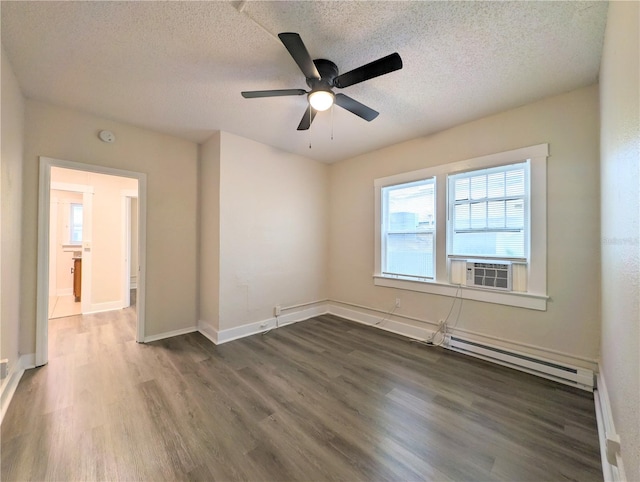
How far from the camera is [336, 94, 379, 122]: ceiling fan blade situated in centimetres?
213

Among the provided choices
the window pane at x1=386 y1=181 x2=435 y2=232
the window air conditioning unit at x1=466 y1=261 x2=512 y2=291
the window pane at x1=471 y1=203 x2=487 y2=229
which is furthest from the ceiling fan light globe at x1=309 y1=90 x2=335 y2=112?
the window air conditioning unit at x1=466 y1=261 x2=512 y2=291

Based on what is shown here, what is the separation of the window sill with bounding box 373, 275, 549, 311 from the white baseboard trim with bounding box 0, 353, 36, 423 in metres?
3.89

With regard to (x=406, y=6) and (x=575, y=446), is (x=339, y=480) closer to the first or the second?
(x=575, y=446)

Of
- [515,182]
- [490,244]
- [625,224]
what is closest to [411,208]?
[490,244]

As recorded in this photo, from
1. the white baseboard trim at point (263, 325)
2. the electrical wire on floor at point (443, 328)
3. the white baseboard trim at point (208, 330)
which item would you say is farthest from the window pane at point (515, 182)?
the white baseboard trim at point (208, 330)

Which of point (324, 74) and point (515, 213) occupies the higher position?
point (324, 74)

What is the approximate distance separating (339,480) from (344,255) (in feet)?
10.8

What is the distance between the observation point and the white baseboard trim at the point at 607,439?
4.24 ft

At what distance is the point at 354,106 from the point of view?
2.25m

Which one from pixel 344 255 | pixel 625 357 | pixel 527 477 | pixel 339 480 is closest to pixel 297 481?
pixel 339 480

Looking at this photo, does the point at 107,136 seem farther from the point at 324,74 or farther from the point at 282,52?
the point at 324,74

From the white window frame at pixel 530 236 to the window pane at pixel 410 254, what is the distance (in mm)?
144

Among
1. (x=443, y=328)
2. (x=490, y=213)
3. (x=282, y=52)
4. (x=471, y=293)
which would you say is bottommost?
(x=443, y=328)

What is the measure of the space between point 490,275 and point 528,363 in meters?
0.92
